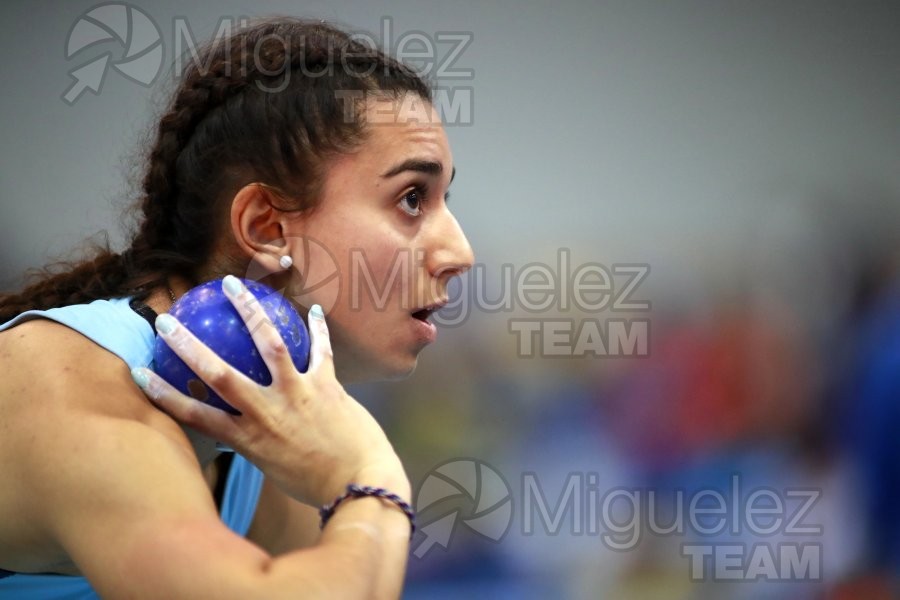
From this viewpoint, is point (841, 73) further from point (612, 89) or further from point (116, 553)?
point (116, 553)

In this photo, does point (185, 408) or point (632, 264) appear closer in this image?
point (185, 408)

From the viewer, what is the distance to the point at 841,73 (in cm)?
329

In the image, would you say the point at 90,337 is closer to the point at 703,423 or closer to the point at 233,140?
the point at 233,140

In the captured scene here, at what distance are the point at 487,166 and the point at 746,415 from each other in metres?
1.15

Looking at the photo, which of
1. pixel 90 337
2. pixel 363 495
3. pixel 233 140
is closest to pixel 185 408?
pixel 90 337

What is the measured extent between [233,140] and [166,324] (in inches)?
16.9

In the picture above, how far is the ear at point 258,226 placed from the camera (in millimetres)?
1619

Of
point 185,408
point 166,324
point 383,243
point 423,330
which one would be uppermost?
point 383,243

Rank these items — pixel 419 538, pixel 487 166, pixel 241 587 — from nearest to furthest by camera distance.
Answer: pixel 241 587 → pixel 419 538 → pixel 487 166

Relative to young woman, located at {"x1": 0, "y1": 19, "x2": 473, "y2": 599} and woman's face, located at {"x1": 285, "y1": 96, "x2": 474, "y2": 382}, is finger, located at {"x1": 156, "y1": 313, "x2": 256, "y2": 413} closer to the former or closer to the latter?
young woman, located at {"x1": 0, "y1": 19, "x2": 473, "y2": 599}

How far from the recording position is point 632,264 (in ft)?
10.2

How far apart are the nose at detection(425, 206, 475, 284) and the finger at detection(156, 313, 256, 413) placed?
1.56ft

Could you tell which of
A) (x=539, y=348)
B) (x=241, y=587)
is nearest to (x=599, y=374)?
(x=539, y=348)

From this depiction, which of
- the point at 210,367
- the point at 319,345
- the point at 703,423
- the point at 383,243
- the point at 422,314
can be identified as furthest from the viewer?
the point at 703,423
